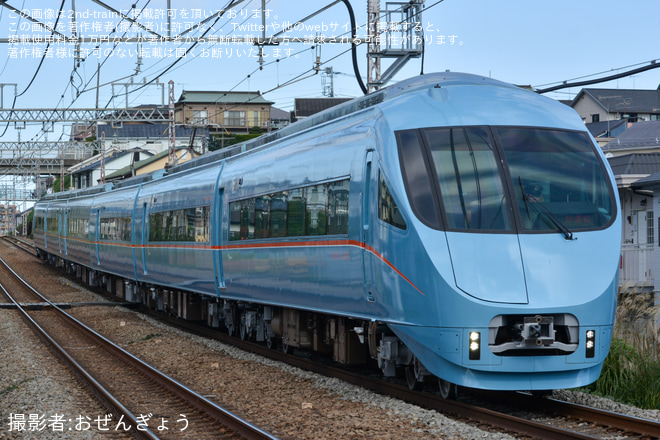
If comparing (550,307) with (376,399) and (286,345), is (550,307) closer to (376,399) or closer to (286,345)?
(376,399)

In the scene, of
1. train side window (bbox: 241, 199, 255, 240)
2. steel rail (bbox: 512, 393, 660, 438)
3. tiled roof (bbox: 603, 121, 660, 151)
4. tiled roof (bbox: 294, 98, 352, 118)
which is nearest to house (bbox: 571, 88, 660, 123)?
tiled roof (bbox: 294, 98, 352, 118)

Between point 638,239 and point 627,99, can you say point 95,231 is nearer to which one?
point 638,239

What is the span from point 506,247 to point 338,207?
2549 mm

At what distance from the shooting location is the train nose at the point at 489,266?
7781mm

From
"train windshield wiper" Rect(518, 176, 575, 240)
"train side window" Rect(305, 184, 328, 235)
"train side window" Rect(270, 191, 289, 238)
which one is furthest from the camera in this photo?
"train side window" Rect(270, 191, 289, 238)

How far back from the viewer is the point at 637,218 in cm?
2227

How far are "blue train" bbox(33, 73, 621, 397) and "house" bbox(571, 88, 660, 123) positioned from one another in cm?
5656

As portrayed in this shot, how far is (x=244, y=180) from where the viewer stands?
13820 mm

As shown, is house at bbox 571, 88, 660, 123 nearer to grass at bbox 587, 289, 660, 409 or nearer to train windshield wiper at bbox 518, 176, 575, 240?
grass at bbox 587, 289, 660, 409

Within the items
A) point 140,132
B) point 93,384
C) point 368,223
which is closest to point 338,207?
point 368,223

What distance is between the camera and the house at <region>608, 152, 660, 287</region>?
827 inches

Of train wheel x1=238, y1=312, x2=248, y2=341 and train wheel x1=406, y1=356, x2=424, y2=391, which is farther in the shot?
train wheel x1=238, y1=312, x2=248, y2=341

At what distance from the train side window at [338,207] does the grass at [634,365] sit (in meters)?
3.37

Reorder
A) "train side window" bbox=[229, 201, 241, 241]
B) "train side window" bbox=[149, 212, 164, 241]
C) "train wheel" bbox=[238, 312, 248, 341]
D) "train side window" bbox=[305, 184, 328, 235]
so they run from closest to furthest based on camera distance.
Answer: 1. "train side window" bbox=[305, 184, 328, 235]
2. "train side window" bbox=[229, 201, 241, 241]
3. "train wheel" bbox=[238, 312, 248, 341]
4. "train side window" bbox=[149, 212, 164, 241]
